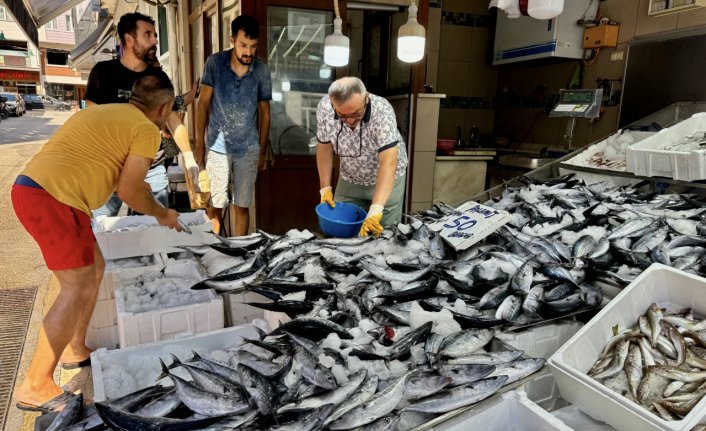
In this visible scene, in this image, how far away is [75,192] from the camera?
100.0 inches

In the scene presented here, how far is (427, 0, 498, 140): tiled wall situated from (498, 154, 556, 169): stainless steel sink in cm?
159

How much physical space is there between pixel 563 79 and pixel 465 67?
69.5 inches

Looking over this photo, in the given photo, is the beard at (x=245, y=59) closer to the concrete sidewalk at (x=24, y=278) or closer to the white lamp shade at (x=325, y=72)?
the white lamp shade at (x=325, y=72)

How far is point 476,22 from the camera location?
26.6 feet

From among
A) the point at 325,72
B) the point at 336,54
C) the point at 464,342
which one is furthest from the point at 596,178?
the point at 325,72

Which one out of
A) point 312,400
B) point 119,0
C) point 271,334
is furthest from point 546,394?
point 119,0

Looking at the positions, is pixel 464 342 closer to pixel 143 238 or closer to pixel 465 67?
pixel 143 238

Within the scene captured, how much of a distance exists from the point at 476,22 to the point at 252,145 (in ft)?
17.3

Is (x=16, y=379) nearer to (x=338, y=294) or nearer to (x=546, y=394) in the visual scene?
(x=338, y=294)

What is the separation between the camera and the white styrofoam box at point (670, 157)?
354cm

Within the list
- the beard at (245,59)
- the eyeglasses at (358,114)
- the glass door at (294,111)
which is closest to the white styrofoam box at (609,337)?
the eyeglasses at (358,114)

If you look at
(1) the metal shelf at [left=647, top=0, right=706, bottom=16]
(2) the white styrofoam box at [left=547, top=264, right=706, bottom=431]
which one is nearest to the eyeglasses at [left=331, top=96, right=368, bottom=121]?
(2) the white styrofoam box at [left=547, top=264, right=706, bottom=431]

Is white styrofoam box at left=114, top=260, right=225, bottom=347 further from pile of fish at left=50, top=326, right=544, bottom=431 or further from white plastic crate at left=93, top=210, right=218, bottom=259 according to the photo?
white plastic crate at left=93, top=210, right=218, bottom=259

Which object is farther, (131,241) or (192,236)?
(192,236)
